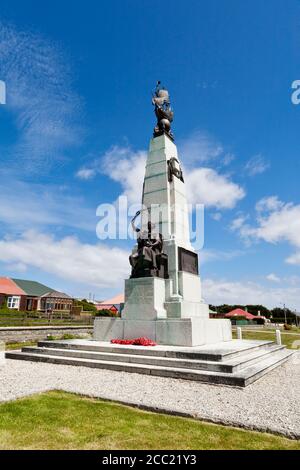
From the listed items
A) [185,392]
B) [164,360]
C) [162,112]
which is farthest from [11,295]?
[185,392]

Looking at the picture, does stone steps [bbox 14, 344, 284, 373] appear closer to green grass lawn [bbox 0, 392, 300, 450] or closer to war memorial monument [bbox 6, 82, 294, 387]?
war memorial monument [bbox 6, 82, 294, 387]

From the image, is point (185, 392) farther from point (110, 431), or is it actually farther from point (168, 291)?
point (168, 291)

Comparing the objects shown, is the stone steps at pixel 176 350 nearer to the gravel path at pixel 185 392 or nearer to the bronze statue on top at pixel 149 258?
the gravel path at pixel 185 392

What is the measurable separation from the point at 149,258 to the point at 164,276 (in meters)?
1.20

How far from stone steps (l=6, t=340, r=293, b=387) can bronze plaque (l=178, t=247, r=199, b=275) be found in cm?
445

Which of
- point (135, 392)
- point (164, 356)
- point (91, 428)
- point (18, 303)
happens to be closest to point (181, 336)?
point (164, 356)

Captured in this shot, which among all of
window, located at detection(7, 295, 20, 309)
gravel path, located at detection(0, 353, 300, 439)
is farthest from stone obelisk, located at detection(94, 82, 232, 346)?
window, located at detection(7, 295, 20, 309)

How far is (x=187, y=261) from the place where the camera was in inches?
568

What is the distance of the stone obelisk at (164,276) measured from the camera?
38.1 feet

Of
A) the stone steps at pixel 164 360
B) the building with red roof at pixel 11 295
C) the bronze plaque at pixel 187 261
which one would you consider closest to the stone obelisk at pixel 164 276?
the bronze plaque at pixel 187 261

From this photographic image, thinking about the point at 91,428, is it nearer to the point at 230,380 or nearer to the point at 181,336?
the point at 230,380

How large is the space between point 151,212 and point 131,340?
6.38 m

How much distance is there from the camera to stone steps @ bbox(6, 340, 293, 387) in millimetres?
7582

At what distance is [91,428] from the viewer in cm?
427
